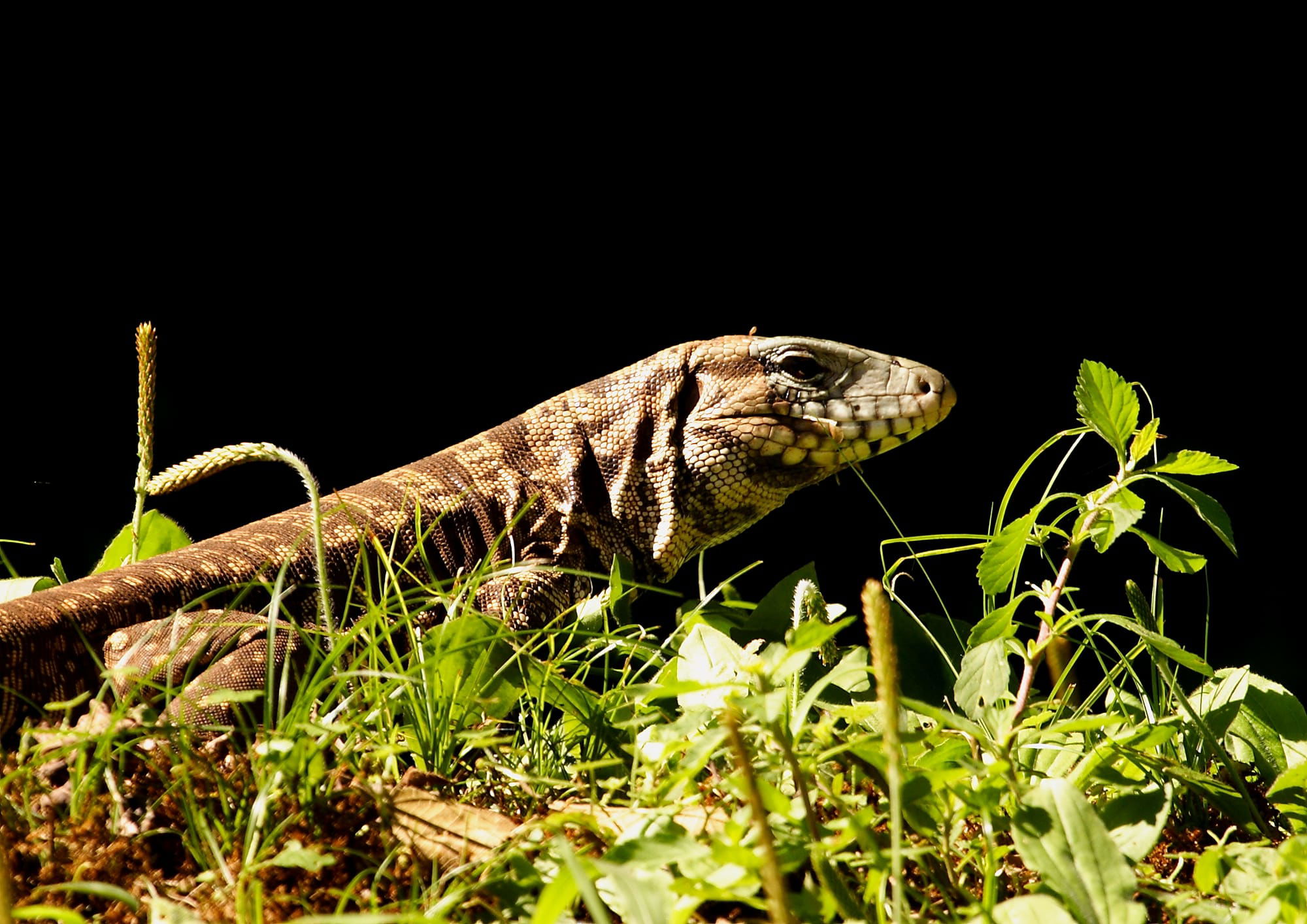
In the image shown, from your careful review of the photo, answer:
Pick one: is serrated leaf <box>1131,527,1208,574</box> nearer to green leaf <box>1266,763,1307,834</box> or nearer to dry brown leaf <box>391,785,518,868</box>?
green leaf <box>1266,763,1307,834</box>

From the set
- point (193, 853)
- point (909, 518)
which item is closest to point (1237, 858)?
point (193, 853)

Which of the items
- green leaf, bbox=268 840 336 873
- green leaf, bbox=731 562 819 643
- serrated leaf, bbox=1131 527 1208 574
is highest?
green leaf, bbox=268 840 336 873

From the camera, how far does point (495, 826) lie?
147 centimetres

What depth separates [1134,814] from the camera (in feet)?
4.54

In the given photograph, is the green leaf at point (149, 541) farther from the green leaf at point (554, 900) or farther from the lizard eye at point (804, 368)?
the green leaf at point (554, 900)

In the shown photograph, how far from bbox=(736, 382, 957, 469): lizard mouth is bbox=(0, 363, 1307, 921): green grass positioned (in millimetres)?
1335

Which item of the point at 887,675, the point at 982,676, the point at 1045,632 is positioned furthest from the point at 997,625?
the point at 887,675

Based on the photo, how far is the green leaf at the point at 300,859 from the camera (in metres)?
1.22

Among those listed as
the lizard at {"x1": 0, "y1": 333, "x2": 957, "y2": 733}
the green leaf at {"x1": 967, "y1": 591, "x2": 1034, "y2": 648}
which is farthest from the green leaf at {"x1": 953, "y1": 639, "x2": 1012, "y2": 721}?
the lizard at {"x1": 0, "y1": 333, "x2": 957, "y2": 733}

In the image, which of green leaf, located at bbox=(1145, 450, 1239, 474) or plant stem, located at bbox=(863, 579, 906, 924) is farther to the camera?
green leaf, located at bbox=(1145, 450, 1239, 474)

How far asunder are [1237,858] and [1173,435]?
4674 mm

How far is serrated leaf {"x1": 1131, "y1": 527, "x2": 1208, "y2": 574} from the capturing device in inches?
66.7

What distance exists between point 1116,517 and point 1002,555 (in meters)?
0.18

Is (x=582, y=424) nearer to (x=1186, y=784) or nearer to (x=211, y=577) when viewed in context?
(x=211, y=577)
